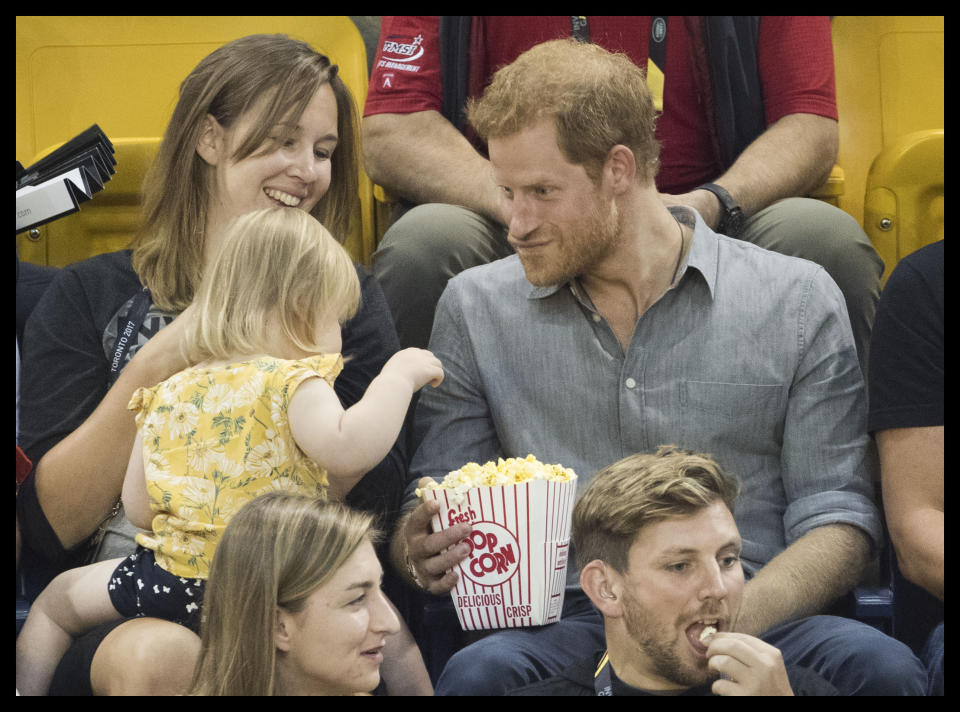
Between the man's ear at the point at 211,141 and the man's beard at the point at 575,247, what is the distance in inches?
25.8

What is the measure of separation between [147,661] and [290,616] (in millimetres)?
253

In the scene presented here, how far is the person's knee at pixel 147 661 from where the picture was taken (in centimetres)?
187

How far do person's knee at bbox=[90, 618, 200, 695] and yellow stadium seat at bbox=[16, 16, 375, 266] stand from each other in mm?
1377

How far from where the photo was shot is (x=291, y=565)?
1.81 meters

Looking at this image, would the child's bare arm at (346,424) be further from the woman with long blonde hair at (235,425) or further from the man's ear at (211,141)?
the man's ear at (211,141)

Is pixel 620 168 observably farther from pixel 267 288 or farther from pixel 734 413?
pixel 267 288

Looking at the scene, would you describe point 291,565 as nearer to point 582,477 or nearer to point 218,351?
point 218,351

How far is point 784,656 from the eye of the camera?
198 cm

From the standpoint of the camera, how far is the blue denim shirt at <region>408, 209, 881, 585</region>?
7.32 feet

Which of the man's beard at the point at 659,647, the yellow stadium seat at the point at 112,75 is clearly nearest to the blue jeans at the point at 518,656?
the man's beard at the point at 659,647

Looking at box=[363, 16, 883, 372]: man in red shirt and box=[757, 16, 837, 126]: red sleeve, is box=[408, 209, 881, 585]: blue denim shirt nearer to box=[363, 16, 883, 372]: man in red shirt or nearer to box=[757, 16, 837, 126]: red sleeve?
box=[363, 16, 883, 372]: man in red shirt

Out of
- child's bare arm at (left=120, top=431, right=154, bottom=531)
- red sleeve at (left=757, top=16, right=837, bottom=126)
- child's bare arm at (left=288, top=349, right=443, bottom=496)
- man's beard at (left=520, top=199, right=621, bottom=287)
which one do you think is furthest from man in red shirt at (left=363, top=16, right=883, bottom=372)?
child's bare arm at (left=120, top=431, right=154, bottom=531)

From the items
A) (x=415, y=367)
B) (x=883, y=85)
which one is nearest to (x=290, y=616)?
(x=415, y=367)

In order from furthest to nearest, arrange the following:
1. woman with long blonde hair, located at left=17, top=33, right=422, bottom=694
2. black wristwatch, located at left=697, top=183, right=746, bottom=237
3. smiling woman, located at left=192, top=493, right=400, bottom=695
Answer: black wristwatch, located at left=697, top=183, right=746, bottom=237 → woman with long blonde hair, located at left=17, top=33, right=422, bottom=694 → smiling woman, located at left=192, top=493, right=400, bottom=695
